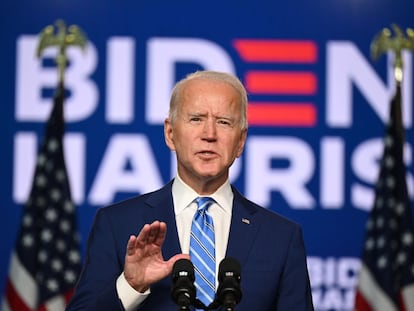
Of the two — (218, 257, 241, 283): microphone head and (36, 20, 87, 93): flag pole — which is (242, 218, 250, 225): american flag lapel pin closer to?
(218, 257, 241, 283): microphone head

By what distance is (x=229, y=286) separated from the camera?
7.01 feet

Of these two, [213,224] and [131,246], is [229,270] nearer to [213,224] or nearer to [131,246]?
[131,246]

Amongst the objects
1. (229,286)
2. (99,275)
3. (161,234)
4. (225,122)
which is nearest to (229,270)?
(229,286)

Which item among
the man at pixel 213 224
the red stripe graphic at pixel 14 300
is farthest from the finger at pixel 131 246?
the red stripe graphic at pixel 14 300

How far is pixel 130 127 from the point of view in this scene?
5.91 metres

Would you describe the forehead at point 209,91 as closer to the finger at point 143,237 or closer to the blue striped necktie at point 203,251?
the blue striped necktie at point 203,251

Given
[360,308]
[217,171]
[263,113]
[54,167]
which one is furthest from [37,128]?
[217,171]

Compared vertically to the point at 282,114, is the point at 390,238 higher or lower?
lower

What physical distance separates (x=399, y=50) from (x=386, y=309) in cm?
148

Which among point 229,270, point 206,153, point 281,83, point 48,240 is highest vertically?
point 281,83

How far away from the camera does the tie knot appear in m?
A: 2.61

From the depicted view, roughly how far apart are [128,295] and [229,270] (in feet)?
1.00

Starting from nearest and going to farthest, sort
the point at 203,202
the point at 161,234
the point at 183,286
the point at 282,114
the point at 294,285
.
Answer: the point at 183,286 → the point at 161,234 → the point at 294,285 → the point at 203,202 → the point at 282,114

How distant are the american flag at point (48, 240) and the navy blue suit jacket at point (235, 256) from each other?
9.81 feet
